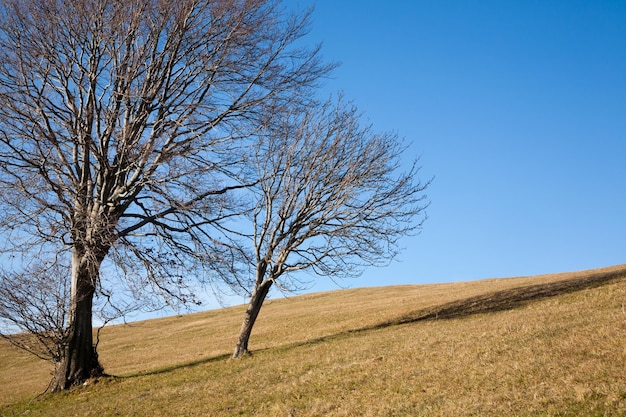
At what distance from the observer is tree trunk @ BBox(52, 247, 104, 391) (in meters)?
17.8

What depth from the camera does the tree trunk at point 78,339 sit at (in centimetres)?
1775

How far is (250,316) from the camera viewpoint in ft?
68.5

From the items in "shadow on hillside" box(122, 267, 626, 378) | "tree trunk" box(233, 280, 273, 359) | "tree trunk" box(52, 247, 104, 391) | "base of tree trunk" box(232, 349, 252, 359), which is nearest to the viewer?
"tree trunk" box(52, 247, 104, 391)

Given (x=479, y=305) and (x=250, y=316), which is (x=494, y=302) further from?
(x=250, y=316)

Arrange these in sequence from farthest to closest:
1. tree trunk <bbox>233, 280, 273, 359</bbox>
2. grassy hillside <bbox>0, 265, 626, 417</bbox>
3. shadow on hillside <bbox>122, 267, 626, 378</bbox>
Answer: shadow on hillside <bbox>122, 267, 626, 378</bbox> → tree trunk <bbox>233, 280, 273, 359</bbox> → grassy hillside <bbox>0, 265, 626, 417</bbox>

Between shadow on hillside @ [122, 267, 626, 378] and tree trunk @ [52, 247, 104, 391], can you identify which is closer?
tree trunk @ [52, 247, 104, 391]

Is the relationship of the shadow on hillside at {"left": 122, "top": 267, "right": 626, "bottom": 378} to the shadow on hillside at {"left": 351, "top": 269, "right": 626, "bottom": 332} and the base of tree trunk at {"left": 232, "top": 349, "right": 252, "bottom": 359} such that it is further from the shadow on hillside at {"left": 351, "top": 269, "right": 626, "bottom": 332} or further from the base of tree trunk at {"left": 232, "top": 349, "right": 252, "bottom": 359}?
the base of tree trunk at {"left": 232, "top": 349, "right": 252, "bottom": 359}

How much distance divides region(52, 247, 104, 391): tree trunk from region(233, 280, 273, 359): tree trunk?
195 inches

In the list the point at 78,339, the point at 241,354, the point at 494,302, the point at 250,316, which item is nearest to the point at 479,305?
the point at 494,302

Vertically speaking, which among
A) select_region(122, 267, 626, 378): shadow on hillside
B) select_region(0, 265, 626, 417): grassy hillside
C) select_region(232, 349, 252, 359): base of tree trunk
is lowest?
select_region(0, 265, 626, 417): grassy hillside

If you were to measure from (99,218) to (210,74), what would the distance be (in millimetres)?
6303

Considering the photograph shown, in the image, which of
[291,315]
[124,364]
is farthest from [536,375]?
[291,315]

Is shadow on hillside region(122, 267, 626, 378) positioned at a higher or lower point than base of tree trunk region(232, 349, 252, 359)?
higher

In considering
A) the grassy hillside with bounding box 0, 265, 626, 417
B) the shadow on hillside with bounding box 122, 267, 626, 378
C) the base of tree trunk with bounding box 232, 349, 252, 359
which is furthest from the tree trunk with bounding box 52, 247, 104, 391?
the base of tree trunk with bounding box 232, 349, 252, 359
